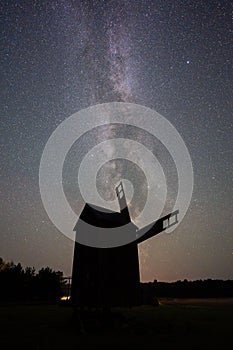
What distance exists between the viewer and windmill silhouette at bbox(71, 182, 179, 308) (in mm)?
14727

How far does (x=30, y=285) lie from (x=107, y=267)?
2197 cm

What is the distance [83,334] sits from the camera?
11961 millimetres

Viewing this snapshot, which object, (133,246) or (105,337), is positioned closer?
(105,337)

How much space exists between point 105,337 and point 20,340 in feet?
10.2

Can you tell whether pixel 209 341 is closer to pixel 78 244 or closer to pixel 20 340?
pixel 20 340

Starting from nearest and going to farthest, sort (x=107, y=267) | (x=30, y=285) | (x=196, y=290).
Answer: (x=107, y=267) < (x=30, y=285) < (x=196, y=290)

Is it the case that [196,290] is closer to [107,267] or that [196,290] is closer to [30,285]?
[30,285]

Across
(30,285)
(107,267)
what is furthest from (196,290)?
(107,267)

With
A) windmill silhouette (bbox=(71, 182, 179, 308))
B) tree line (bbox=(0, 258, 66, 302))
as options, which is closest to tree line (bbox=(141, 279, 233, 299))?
tree line (bbox=(0, 258, 66, 302))

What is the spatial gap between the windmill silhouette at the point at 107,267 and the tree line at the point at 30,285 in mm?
18876

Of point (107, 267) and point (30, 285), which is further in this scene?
point (30, 285)

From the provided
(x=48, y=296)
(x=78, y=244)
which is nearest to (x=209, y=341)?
(x=78, y=244)

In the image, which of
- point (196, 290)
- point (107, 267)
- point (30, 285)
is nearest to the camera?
point (107, 267)

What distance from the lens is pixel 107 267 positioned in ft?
48.8
